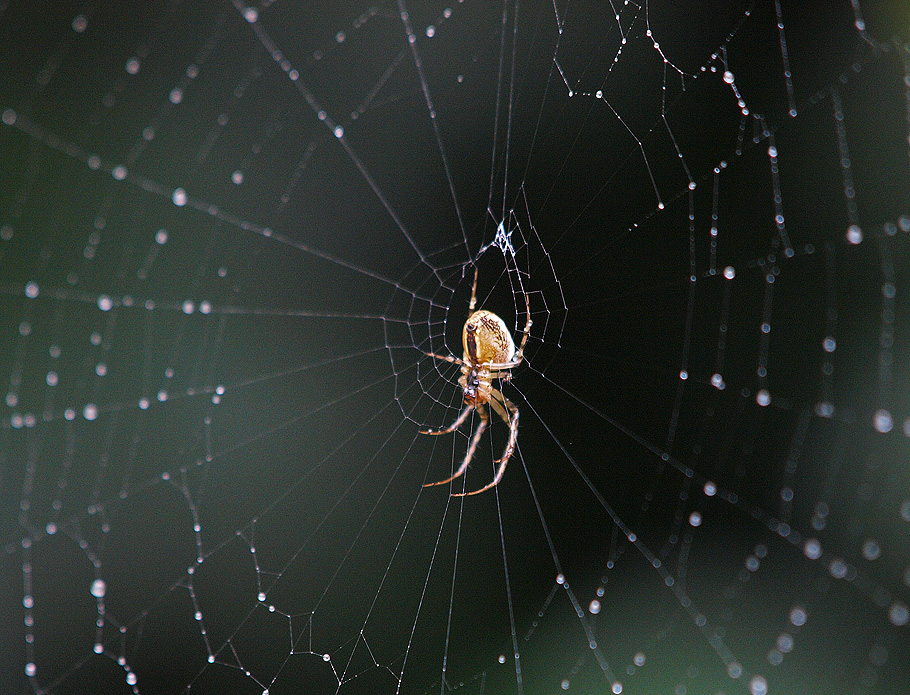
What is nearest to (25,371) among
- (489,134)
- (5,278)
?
(5,278)

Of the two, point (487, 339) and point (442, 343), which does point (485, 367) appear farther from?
point (442, 343)

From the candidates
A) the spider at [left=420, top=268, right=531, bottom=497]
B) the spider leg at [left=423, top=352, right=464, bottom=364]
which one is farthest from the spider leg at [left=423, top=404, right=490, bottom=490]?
the spider leg at [left=423, top=352, right=464, bottom=364]

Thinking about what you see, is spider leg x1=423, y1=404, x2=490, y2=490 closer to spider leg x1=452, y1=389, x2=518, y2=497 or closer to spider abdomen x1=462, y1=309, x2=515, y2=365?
spider leg x1=452, y1=389, x2=518, y2=497

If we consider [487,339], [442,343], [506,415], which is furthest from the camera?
[442,343]

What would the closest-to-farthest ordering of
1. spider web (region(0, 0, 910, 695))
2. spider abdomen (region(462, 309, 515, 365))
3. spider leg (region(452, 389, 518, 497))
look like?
spider web (region(0, 0, 910, 695))
spider abdomen (region(462, 309, 515, 365))
spider leg (region(452, 389, 518, 497))

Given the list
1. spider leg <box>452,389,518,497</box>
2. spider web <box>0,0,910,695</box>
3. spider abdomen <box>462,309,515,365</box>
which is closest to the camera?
spider web <box>0,0,910,695</box>

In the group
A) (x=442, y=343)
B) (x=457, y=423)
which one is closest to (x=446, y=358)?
(x=442, y=343)
